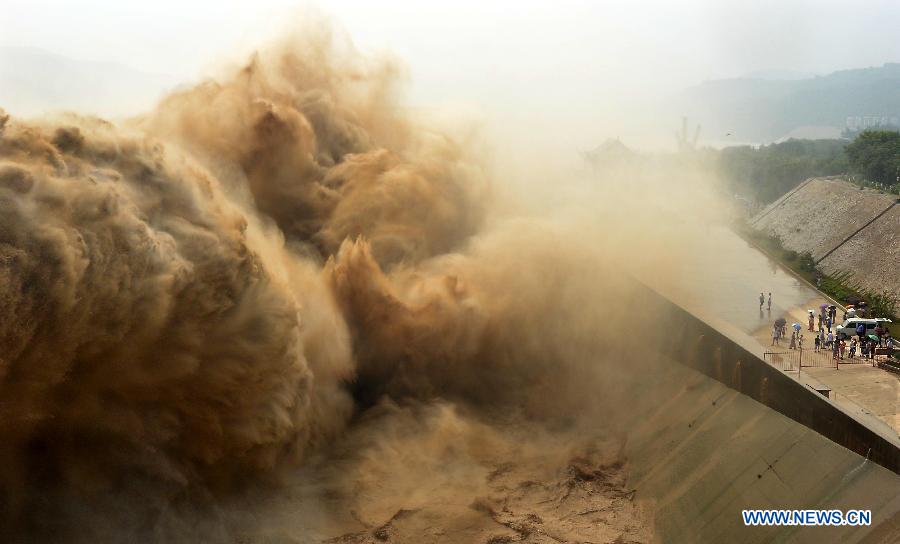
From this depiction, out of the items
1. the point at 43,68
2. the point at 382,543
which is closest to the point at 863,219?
the point at 382,543

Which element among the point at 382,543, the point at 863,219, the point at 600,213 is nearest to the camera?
the point at 382,543

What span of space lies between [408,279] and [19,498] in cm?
1415

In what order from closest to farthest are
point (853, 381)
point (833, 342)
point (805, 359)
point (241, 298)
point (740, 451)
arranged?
point (241, 298), point (740, 451), point (853, 381), point (805, 359), point (833, 342)

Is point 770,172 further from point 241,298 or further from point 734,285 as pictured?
point 241,298

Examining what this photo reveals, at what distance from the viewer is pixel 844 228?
56094 mm

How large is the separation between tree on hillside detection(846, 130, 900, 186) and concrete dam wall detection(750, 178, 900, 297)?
14360 millimetres

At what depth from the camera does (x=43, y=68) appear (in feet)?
214

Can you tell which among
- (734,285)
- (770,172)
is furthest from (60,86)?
(770,172)

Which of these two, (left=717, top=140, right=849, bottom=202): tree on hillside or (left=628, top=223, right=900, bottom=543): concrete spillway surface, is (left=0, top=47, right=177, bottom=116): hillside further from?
(left=717, top=140, right=849, bottom=202): tree on hillside

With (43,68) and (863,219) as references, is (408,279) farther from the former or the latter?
(43,68)

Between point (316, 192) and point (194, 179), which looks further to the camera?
point (316, 192)

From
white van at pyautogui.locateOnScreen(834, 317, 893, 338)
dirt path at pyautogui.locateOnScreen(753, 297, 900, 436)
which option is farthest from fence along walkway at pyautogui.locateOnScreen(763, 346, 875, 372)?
white van at pyautogui.locateOnScreen(834, 317, 893, 338)

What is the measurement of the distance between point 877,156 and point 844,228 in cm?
3478

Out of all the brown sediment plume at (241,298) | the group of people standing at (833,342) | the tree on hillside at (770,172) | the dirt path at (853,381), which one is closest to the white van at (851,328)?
the group of people standing at (833,342)
